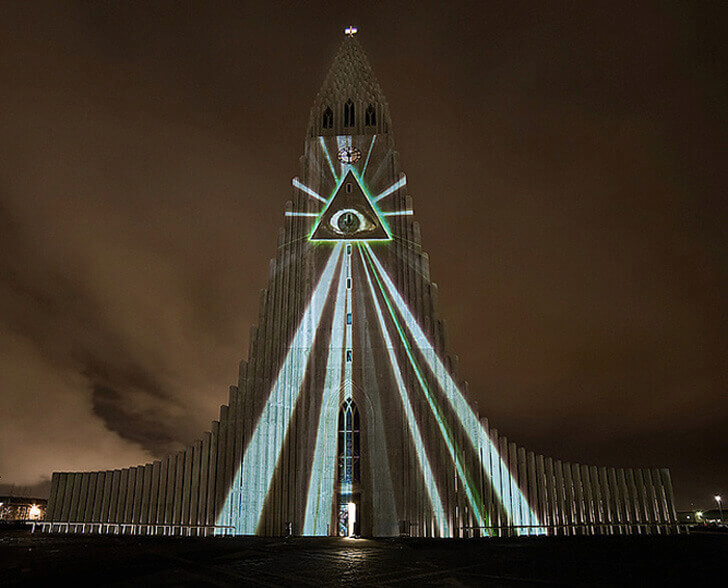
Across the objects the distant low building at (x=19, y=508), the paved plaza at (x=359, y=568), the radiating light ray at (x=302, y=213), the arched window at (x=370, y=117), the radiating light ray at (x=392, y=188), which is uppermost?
the arched window at (x=370, y=117)

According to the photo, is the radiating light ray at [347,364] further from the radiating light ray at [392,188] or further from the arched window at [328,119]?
the arched window at [328,119]

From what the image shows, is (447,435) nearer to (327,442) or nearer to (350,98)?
(327,442)

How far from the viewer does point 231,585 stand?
847 cm

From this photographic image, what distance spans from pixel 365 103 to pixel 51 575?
34.3 m

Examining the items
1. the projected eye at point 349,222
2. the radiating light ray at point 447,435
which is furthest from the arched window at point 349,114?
the radiating light ray at point 447,435

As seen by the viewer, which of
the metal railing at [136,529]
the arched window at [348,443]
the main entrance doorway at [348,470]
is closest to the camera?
the metal railing at [136,529]

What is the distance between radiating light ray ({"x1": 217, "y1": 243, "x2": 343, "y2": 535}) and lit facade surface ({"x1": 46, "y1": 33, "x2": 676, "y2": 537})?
70 millimetres

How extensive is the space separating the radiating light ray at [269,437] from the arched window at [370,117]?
1376 cm

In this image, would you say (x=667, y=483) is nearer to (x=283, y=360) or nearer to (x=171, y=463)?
(x=283, y=360)

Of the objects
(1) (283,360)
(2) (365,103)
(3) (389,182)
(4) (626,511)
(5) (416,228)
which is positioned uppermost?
(2) (365,103)

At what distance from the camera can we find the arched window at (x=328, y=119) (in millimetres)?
37562

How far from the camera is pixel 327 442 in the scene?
97.0 feet

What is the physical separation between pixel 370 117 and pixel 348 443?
2222 cm

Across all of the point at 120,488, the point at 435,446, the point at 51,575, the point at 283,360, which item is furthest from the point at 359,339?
the point at 51,575
